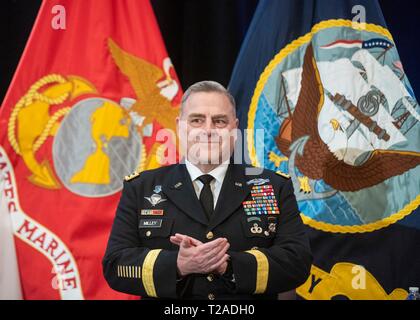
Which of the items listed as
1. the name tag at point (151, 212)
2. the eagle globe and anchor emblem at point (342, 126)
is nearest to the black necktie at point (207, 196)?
the name tag at point (151, 212)

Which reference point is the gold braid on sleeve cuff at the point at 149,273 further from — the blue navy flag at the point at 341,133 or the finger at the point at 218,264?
the blue navy flag at the point at 341,133

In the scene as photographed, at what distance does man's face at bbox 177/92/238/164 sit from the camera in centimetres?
166

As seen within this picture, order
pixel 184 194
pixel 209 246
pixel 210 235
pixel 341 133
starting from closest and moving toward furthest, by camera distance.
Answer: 1. pixel 209 246
2. pixel 210 235
3. pixel 184 194
4. pixel 341 133

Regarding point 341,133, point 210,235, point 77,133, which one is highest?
point 77,133

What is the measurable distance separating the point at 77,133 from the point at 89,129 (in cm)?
7

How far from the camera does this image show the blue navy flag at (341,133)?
7.97 feet

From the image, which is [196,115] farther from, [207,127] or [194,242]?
[194,242]

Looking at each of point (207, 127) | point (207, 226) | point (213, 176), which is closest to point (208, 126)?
point (207, 127)

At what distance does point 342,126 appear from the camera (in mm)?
2504

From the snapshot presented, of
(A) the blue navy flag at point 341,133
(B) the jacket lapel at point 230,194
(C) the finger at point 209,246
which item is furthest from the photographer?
(A) the blue navy flag at point 341,133

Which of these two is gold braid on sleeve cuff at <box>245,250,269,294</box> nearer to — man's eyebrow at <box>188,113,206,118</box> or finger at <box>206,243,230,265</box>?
finger at <box>206,243,230,265</box>

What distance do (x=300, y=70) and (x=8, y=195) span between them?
1.63 metres

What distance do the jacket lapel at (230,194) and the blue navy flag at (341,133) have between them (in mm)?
827

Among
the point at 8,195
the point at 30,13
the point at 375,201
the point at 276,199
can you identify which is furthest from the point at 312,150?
the point at 30,13
